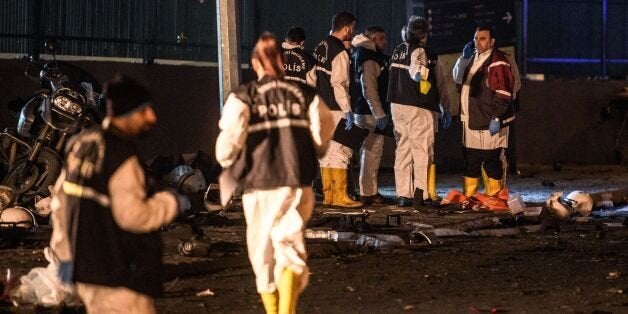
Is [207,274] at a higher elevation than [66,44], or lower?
lower

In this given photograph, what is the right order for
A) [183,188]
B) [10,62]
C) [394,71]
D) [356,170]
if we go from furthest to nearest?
1. [356,170]
2. [10,62]
3. [394,71]
4. [183,188]

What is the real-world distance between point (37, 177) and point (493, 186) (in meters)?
5.56

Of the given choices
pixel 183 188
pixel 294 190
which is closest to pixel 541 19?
pixel 183 188

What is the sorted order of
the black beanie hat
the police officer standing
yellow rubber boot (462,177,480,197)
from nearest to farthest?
the black beanie hat < the police officer standing < yellow rubber boot (462,177,480,197)

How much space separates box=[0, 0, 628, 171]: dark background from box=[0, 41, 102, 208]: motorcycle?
2.91 m

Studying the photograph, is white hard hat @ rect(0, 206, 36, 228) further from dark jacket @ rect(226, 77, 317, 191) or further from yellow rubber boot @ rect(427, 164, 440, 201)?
Answer: yellow rubber boot @ rect(427, 164, 440, 201)

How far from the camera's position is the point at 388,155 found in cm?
2125

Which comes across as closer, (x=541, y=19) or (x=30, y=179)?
(x=30, y=179)

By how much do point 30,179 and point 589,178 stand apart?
1017 cm

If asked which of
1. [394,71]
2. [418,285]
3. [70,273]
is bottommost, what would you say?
[418,285]

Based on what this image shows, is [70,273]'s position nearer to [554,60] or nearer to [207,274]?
[207,274]

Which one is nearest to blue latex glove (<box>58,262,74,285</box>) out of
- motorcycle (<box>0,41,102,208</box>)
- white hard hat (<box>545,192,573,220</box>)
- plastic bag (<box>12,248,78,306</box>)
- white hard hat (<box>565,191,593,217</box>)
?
plastic bag (<box>12,248,78,306</box>)

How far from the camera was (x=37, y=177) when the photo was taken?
44.8 ft

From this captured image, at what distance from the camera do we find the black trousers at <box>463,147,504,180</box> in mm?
15430
